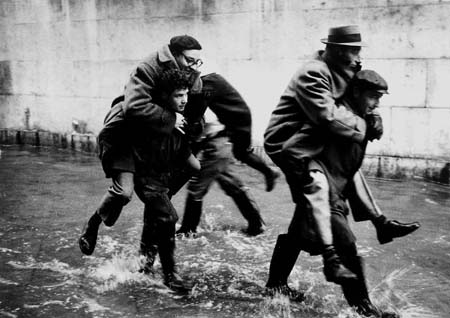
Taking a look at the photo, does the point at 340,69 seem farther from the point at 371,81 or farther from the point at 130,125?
the point at 130,125

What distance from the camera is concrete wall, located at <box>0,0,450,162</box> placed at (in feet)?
28.9

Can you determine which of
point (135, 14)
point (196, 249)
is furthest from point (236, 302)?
point (135, 14)

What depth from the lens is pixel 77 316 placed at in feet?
14.9

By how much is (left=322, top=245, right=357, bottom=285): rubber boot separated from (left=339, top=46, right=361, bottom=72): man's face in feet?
4.06

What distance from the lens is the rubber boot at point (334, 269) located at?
416 centimetres

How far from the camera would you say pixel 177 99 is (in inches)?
198

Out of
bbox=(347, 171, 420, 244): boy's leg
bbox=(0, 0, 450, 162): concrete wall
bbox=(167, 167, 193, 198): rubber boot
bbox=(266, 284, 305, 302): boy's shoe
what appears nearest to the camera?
bbox=(347, 171, 420, 244): boy's leg

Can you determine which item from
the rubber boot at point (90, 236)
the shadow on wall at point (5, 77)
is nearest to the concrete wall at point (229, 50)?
the shadow on wall at point (5, 77)

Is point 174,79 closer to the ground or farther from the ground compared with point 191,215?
farther from the ground

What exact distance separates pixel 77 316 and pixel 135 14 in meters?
7.28

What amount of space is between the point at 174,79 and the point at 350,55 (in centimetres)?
126

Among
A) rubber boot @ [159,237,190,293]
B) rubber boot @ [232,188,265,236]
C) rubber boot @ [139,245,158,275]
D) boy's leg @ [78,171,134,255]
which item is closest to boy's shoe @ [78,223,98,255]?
boy's leg @ [78,171,134,255]

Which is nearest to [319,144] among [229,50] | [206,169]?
[206,169]

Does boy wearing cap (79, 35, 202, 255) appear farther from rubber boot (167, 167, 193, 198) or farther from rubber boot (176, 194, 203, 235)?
rubber boot (176, 194, 203, 235)
